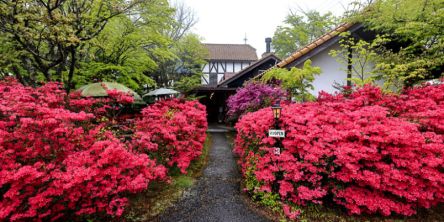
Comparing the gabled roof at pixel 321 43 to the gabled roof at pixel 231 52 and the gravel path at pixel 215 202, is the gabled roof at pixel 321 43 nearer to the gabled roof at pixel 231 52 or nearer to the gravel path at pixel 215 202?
the gravel path at pixel 215 202

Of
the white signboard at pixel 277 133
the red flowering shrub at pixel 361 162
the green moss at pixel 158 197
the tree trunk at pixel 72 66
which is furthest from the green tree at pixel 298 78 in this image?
the tree trunk at pixel 72 66

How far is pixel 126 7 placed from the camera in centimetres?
763

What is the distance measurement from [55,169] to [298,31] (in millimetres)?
24687

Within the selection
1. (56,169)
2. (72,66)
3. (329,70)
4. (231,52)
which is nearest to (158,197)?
(56,169)

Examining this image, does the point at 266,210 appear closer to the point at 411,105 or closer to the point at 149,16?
the point at 411,105

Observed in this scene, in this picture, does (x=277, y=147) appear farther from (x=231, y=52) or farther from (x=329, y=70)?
(x=231, y=52)

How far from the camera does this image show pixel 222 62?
85.3 feet

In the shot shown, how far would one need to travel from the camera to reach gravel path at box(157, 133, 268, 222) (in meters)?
3.89

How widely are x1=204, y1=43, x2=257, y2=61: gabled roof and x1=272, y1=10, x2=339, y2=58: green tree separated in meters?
3.81

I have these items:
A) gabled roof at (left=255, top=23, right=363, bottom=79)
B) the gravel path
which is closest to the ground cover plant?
the gravel path

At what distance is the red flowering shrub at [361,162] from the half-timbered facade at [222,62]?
68.4 feet

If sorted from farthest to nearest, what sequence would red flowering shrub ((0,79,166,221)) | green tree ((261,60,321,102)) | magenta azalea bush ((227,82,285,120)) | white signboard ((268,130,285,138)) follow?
magenta azalea bush ((227,82,285,120)) → green tree ((261,60,321,102)) → white signboard ((268,130,285,138)) → red flowering shrub ((0,79,166,221))

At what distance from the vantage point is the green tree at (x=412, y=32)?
5.81 m

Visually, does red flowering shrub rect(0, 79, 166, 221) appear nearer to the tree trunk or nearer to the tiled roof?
the tree trunk
